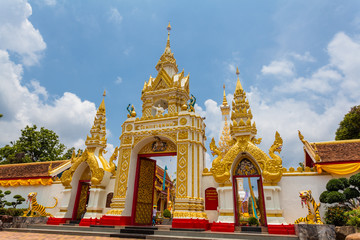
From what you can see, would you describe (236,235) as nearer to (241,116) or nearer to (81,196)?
(241,116)

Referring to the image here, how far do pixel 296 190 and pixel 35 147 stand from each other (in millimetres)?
25176

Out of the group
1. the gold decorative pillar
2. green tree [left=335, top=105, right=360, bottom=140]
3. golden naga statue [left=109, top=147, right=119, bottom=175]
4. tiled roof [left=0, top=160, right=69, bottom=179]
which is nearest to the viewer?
the gold decorative pillar

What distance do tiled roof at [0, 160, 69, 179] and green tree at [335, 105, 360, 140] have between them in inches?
841

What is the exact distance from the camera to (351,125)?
714 inches

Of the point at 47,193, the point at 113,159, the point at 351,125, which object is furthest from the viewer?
the point at 351,125

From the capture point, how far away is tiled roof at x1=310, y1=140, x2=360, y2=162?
29.5ft

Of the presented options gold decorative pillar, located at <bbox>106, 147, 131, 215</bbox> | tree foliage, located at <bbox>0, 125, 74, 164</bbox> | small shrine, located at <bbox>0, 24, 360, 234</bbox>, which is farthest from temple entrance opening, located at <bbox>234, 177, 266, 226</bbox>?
tree foliage, located at <bbox>0, 125, 74, 164</bbox>

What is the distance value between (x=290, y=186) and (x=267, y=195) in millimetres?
1074

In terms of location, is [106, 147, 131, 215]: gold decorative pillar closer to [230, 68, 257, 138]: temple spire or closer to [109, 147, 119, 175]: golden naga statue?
[109, 147, 119, 175]: golden naga statue

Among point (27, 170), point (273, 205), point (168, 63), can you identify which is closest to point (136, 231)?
point (273, 205)

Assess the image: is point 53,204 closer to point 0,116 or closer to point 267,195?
point 0,116

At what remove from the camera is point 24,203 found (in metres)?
14.0

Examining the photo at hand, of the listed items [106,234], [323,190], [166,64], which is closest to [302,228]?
[323,190]

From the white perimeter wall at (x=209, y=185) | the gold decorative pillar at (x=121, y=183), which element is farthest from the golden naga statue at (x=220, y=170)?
the gold decorative pillar at (x=121, y=183)
